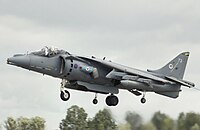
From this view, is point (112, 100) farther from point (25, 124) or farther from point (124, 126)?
point (25, 124)

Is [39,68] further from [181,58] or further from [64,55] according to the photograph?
[181,58]

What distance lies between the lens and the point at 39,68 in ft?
191

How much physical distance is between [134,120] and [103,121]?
4629 millimetres

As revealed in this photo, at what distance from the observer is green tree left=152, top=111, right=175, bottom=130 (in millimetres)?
58688

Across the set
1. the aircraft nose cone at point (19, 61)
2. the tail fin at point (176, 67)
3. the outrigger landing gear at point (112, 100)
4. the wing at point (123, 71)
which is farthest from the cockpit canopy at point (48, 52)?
the tail fin at point (176, 67)

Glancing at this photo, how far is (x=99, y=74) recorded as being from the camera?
59.9 metres

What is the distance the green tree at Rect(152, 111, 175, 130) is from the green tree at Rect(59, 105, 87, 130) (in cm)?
1132

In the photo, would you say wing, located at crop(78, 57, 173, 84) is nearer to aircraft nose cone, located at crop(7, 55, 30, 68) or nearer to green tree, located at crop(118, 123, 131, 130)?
green tree, located at crop(118, 123, 131, 130)

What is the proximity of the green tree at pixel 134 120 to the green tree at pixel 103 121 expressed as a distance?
1.28 meters

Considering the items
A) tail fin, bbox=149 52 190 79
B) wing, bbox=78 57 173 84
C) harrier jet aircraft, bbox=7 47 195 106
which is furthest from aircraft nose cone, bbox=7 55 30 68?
tail fin, bbox=149 52 190 79

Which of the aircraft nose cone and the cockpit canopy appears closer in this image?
the aircraft nose cone

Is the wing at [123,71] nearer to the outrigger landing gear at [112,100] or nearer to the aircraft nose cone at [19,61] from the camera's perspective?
the outrigger landing gear at [112,100]

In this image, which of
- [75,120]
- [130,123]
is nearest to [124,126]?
[130,123]

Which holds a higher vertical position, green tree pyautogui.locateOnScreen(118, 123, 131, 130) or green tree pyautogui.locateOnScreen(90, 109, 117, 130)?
green tree pyautogui.locateOnScreen(90, 109, 117, 130)
